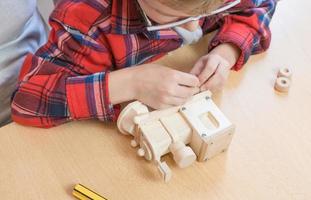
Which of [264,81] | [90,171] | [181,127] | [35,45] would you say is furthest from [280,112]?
[35,45]

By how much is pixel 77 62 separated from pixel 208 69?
0.71 feet

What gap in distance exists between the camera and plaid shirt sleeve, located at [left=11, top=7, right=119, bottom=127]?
57 centimetres

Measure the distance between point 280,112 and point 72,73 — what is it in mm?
349

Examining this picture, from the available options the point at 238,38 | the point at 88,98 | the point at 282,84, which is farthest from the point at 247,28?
the point at 88,98

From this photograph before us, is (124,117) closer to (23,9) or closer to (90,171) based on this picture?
(90,171)

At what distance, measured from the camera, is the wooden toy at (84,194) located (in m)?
0.49

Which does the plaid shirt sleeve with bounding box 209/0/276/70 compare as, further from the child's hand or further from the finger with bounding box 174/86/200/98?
the finger with bounding box 174/86/200/98

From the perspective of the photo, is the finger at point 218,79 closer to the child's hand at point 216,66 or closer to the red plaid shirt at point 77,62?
the child's hand at point 216,66

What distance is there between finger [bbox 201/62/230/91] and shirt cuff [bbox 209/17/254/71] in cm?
5


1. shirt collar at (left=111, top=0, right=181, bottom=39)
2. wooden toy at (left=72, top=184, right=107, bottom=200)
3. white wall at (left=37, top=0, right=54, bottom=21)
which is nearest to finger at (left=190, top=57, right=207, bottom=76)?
shirt collar at (left=111, top=0, right=181, bottom=39)

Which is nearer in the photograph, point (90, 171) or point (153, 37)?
point (90, 171)

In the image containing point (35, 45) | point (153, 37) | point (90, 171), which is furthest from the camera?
point (35, 45)

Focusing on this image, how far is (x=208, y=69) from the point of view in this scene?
24.7 inches

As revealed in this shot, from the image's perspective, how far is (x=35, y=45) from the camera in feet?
2.66
